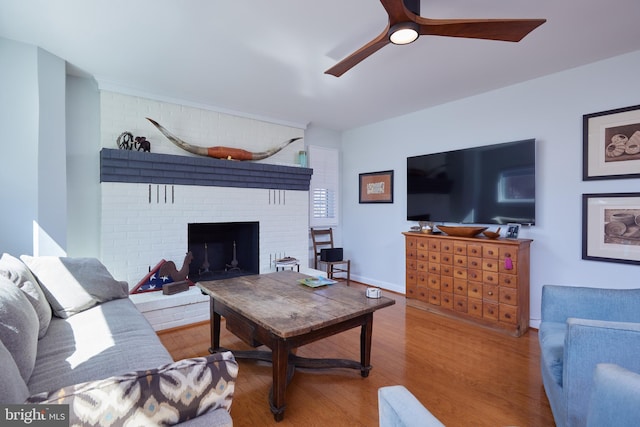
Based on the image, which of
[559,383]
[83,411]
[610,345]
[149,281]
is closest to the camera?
[83,411]

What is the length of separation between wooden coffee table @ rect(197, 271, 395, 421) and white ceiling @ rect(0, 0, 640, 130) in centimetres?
193

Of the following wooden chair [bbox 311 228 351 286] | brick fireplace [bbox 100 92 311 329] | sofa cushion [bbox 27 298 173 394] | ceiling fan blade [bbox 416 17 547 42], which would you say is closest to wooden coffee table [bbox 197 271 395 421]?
sofa cushion [bbox 27 298 173 394]

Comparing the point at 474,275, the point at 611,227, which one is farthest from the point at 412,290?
the point at 611,227

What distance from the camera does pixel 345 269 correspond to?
5043mm

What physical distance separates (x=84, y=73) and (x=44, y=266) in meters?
2.04

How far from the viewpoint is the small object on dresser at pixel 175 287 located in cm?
316

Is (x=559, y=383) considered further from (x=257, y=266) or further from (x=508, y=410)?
(x=257, y=266)

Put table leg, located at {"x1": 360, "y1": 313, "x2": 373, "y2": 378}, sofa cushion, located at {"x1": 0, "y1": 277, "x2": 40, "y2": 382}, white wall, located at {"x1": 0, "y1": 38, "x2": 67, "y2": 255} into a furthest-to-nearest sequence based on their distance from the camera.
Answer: white wall, located at {"x1": 0, "y1": 38, "x2": 67, "y2": 255}, table leg, located at {"x1": 360, "y1": 313, "x2": 373, "y2": 378}, sofa cushion, located at {"x1": 0, "y1": 277, "x2": 40, "y2": 382}

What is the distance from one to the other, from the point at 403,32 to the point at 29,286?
257 cm

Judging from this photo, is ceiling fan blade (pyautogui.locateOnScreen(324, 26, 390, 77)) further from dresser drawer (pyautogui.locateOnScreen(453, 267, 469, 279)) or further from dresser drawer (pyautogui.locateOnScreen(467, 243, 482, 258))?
dresser drawer (pyautogui.locateOnScreen(453, 267, 469, 279))

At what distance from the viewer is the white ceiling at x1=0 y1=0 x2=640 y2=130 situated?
201 cm

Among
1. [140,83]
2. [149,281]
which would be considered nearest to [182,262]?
[149,281]
